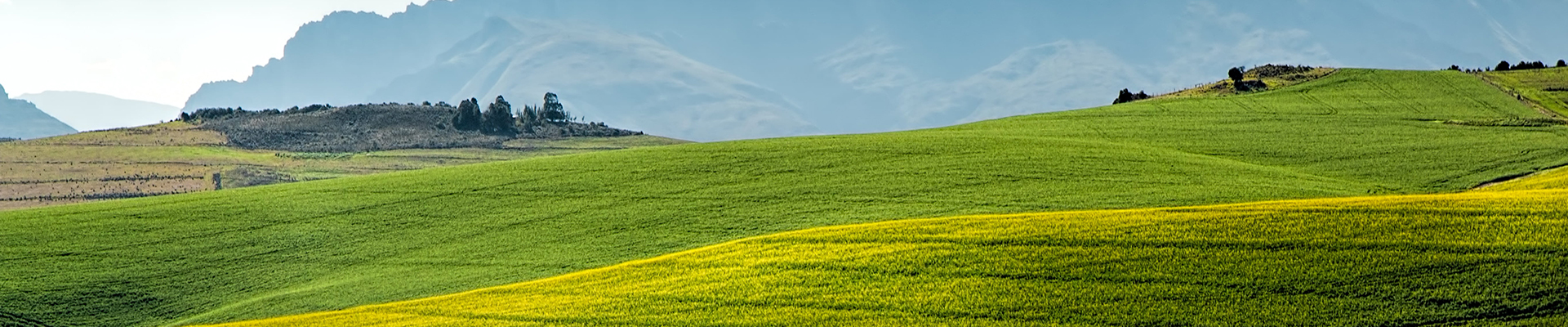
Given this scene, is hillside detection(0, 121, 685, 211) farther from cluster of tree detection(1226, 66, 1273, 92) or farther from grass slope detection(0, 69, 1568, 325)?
cluster of tree detection(1226, 66, 1273, 92)

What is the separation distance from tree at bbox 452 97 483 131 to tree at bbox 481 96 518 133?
30.8 inches

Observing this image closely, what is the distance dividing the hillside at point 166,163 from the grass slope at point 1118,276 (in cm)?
5687

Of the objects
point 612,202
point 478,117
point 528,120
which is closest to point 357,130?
point 478,117

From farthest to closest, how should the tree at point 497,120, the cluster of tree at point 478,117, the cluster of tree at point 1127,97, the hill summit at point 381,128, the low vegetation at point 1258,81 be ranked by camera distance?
the tree at point 497,120
the cluster of tree at point 478,117
the hill summit at point 381,128
the cluster of tree at point 1127,97
the low vegetation at point 1258,81

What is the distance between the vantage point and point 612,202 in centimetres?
3931

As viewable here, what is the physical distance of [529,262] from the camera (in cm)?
3178

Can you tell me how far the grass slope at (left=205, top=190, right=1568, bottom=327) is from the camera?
66.2 ft

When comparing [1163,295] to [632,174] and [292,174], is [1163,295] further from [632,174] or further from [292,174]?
[292,174]

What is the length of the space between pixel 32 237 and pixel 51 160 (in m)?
63.7

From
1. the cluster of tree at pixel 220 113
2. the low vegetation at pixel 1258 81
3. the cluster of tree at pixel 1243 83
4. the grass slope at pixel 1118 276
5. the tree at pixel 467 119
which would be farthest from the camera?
the tree at pixel 467 119

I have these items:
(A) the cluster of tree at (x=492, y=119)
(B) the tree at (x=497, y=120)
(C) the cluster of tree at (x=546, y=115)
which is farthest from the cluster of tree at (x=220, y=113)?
(C) the cluster of tree at (x=546, y=115)

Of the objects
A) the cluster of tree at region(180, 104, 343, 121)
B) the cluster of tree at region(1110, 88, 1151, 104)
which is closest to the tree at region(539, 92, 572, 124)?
the cluster of tree at region(180, 104, 343, 121)

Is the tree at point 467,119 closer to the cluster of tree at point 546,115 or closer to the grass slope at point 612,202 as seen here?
the cluster of tree at point 546,115

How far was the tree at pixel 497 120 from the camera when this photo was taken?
430 ft
